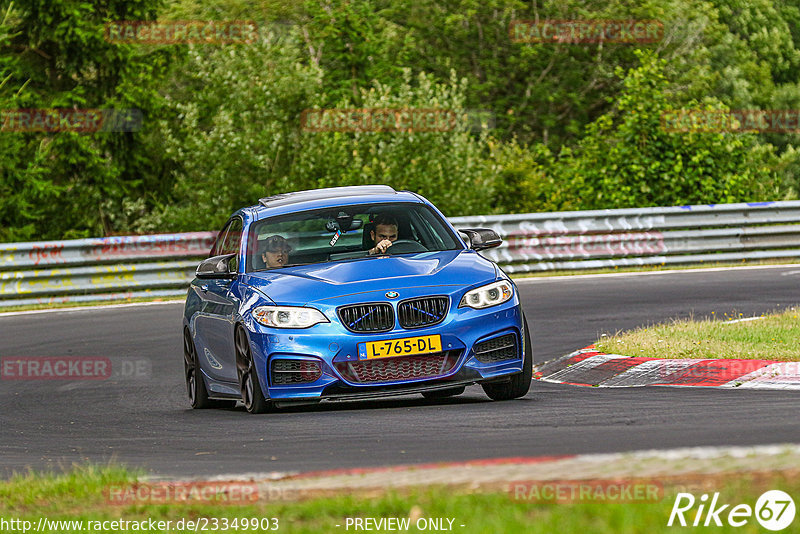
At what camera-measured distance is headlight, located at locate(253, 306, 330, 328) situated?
30.6 feet

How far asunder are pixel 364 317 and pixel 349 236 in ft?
4.88

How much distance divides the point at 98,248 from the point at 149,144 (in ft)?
56.1

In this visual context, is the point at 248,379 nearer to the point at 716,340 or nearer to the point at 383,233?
the point at 383,233

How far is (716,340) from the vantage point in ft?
38.2

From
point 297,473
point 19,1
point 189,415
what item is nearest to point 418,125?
point 19,1

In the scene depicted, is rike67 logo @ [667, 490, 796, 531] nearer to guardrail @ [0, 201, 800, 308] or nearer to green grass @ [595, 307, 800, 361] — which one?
green grass @ [595, 307, 800, 361]

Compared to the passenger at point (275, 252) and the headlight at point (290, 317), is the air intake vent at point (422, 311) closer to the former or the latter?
the headlight at point (290, 317)

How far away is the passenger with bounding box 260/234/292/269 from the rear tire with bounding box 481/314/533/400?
1.79 m

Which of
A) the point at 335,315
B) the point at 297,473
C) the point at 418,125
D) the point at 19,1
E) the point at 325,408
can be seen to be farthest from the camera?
the point at 19,1

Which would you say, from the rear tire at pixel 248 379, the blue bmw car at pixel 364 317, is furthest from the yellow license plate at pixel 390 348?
the rear tire at pixel 248 379

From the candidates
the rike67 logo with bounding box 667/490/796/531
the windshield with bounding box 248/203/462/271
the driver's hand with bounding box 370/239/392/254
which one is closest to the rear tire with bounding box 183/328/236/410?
the windshield with bounding box 248/203/462/271

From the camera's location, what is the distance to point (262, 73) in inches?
1185

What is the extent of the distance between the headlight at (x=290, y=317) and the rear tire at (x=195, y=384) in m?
1.94

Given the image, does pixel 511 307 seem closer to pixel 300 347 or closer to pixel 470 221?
pixel 300 347
